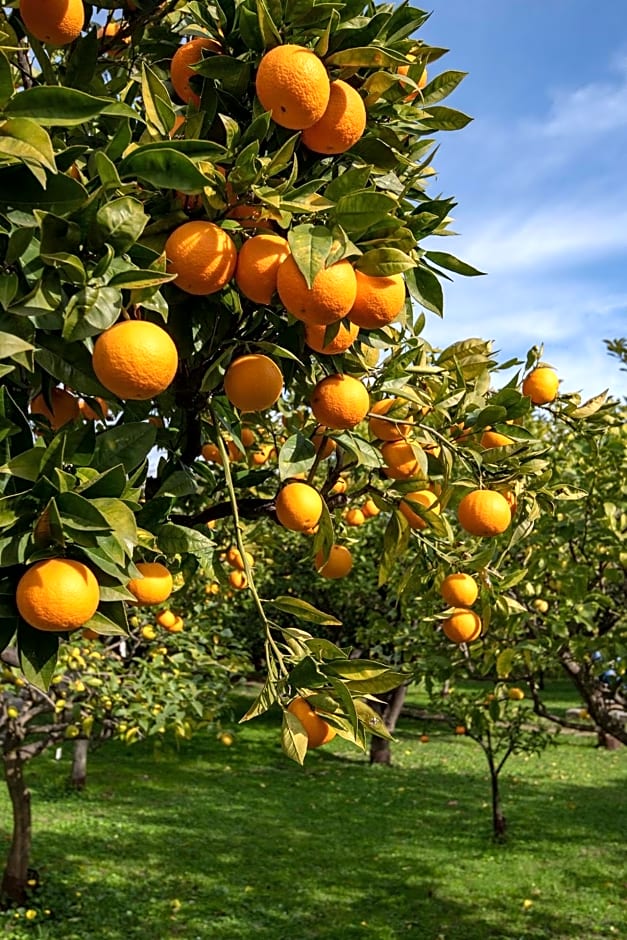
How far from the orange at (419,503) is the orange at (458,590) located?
0.20 metres

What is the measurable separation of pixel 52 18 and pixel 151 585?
939mm

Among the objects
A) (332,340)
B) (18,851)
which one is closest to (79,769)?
(18,851)

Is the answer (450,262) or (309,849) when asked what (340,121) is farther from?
(309,849)

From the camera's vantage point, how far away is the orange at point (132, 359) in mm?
1056

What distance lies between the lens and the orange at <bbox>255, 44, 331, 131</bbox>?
1079mm

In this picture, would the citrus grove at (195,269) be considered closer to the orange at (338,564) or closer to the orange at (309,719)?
the orange at (309,719)

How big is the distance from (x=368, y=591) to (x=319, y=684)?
35.2 feet

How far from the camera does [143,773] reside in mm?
11422

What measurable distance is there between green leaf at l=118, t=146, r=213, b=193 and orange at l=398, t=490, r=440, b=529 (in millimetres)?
989

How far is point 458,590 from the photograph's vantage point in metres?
2.05

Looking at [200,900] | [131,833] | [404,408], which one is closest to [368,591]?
[131,833]

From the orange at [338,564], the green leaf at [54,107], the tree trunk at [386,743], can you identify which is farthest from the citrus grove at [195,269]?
the tree trunk at [386,743]

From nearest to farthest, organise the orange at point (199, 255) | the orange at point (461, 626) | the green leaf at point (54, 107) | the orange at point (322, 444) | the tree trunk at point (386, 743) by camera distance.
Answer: the green leaf at point (54, 107)
the orange at point (199, 255)
the orange at point (322, 444)
the orange at point (461, 626)
the tree trunk at point (386, 743)

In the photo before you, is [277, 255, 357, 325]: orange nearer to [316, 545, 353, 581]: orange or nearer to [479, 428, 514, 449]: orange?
[479, 428, 514, 449]: orange
